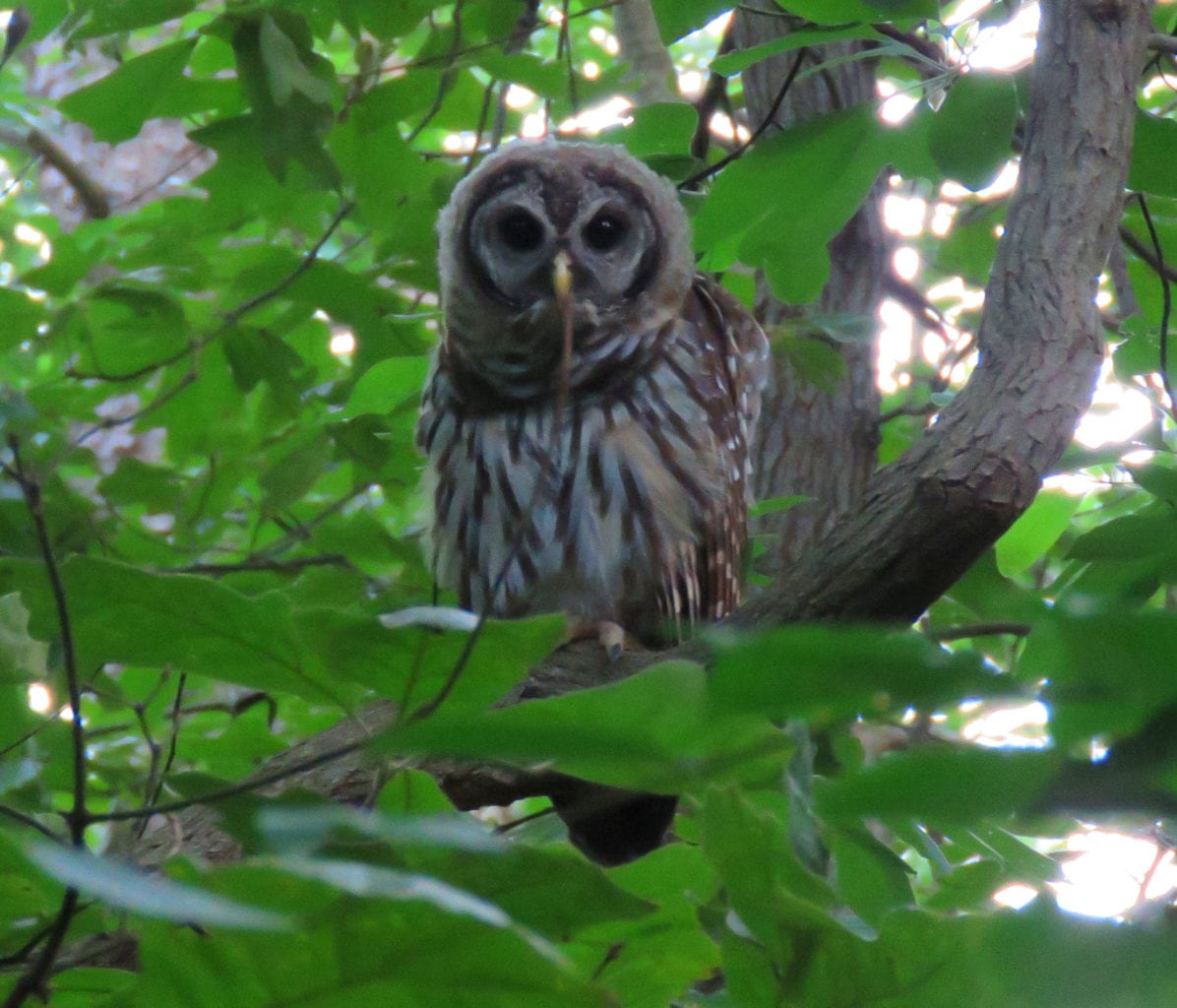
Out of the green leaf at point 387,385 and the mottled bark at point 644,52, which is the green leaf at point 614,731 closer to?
the green leaf at point 387,385

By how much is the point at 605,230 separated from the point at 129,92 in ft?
3.84

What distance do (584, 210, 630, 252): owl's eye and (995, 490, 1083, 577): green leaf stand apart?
1407 millimetres

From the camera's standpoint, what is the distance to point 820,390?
342 centimetres

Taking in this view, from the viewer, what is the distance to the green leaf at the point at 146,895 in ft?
1.63

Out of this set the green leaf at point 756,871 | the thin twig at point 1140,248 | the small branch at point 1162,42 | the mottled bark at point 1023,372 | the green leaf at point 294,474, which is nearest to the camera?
the green leaf at point 756,871

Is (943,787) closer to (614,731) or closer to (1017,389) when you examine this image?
(614,731)

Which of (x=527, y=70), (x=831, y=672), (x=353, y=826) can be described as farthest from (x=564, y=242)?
(x=831, y=672)

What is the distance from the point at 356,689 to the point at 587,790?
0.86 metres

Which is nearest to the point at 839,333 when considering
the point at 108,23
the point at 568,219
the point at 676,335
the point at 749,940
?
the point at 676,335

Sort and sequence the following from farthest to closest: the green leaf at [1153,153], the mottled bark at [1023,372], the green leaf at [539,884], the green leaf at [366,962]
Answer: the green leaf at [1153,153] → the mottled bark at [1023,372] → the green leaf at [539,884] → the green leaf at [366,962]

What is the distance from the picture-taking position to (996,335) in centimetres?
166

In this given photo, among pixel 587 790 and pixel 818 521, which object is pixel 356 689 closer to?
pixel 587 790

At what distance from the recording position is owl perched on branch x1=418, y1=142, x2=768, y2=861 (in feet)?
10.5

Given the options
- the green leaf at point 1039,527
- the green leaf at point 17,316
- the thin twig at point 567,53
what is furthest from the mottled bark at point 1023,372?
the green leaf at point 17,316
